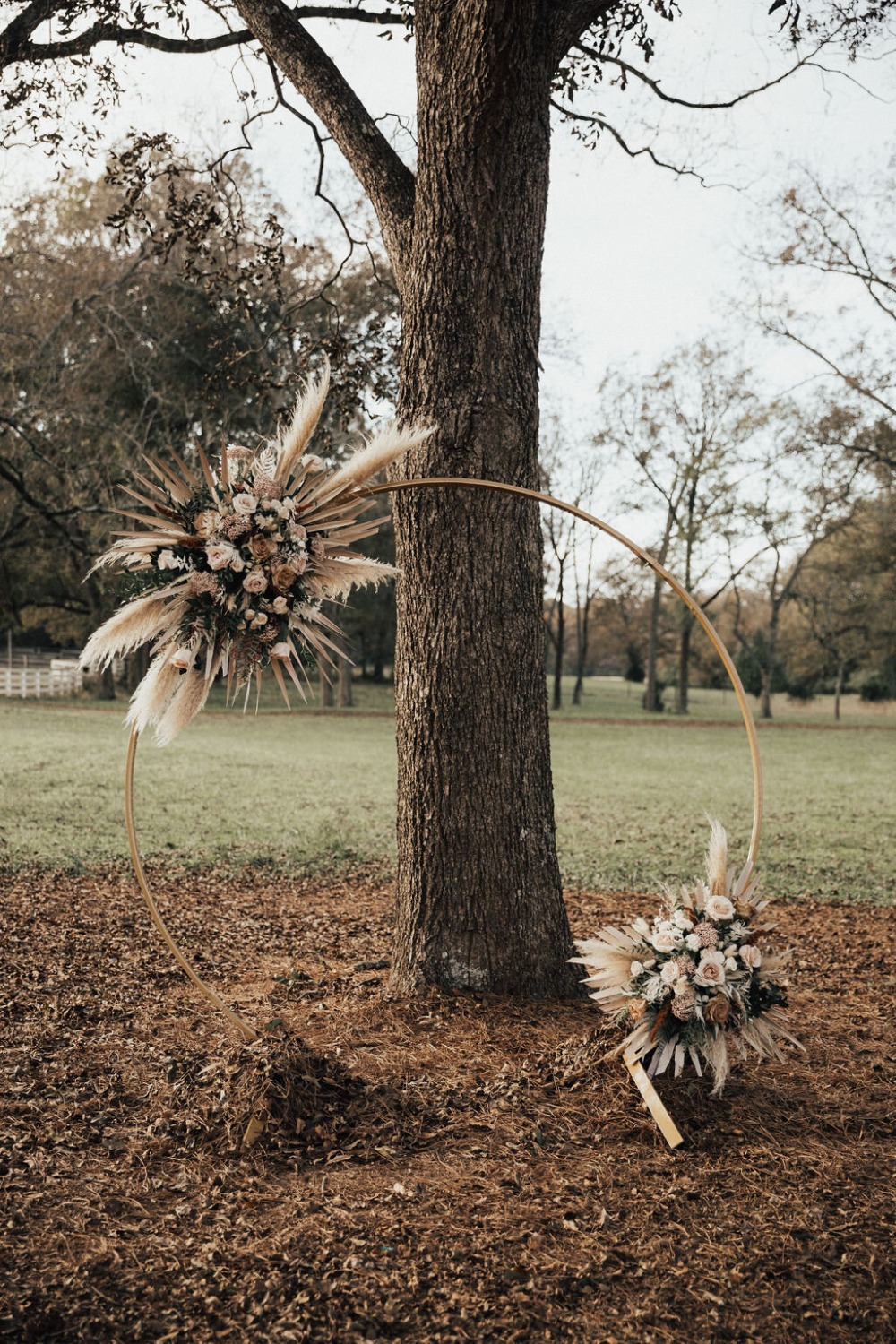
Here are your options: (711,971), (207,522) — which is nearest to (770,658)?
(711,971)

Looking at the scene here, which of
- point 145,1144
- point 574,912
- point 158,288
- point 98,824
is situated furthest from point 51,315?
point 145,1144

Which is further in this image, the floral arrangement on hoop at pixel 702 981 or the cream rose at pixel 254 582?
the floral arrangement on hoop at pixel 702 981

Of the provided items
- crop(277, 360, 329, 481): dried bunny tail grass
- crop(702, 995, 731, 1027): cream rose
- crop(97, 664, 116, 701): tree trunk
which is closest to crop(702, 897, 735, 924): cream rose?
crop(702, 995, 731, 1027): cream rose

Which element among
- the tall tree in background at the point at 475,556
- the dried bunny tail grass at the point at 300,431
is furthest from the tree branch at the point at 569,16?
the dried bunny tail grass at the point at 300,431

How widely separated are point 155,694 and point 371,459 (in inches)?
49.8

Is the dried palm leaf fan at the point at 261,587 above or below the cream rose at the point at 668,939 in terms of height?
above

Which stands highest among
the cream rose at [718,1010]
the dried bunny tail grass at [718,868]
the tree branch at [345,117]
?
the tree branch at [345,117]

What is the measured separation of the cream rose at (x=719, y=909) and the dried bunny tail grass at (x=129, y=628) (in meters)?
2.47

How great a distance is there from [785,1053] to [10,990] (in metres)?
3.96

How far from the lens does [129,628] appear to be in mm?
4121

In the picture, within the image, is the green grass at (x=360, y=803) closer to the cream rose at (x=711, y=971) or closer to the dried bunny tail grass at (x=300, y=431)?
the cream rose at (x=711, y=971)

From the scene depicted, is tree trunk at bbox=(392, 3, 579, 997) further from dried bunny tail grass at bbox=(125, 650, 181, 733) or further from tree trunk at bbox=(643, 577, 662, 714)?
tree trunk at bbox=(643, 577, 662, 714)

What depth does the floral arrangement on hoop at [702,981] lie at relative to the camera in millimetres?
4164

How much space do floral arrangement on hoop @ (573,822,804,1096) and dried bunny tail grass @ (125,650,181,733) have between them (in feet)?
6.71
